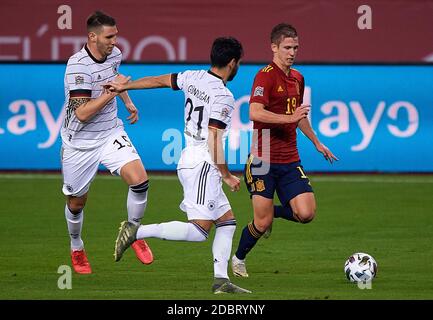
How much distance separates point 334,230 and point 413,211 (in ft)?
5.70

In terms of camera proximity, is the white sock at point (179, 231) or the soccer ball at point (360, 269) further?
the soccer ball at point (360, 269)

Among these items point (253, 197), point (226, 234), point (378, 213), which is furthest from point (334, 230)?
point (226, 234)

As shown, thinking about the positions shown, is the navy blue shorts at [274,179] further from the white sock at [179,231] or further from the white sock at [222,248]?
the white sock at [179,231]

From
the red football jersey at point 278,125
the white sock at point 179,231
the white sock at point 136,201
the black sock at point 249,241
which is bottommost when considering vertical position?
the black sock at point 249,241

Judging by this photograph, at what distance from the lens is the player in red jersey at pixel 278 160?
35.1ft

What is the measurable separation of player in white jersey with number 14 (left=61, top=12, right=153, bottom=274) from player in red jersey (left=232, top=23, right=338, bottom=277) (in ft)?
3.24

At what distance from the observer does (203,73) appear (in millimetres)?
9789

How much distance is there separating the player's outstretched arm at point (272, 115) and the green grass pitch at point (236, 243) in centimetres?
138

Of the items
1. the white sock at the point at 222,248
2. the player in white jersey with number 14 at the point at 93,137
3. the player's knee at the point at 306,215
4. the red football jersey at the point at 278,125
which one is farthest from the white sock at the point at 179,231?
the red football jersey at the point at 278,125

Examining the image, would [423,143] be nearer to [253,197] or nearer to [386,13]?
[386,13]

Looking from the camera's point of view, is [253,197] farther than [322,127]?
No

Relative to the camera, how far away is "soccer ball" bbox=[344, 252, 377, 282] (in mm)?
10195

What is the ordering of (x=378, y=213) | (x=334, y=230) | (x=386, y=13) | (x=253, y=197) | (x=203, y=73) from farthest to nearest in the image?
(x=386, y=13), (x=378, y=213), (x=334, y=230), (x=253, y=197), (x=203, y=73)

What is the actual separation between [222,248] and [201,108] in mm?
1142
